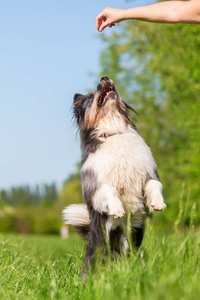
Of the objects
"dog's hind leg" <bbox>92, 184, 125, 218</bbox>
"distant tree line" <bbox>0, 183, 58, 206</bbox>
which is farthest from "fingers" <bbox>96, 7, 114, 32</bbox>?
"distant tree line" <bbox>0, 183, 58, 206</bbox>

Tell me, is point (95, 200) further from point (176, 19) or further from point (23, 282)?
point (176, 19)

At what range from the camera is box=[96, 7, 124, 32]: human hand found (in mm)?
4289

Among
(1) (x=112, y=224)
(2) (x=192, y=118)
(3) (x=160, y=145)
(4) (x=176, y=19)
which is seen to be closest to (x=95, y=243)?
(1) (x=112, y=224)

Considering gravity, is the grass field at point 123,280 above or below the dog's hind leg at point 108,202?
below

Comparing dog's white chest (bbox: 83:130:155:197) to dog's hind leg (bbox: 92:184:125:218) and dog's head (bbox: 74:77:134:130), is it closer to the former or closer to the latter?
dog's hind leg (bbox: 92:184:125:218)

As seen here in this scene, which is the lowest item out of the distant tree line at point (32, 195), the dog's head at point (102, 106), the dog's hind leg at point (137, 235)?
the distant tree line at point (32, 195)

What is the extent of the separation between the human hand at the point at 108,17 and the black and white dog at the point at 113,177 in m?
0.67

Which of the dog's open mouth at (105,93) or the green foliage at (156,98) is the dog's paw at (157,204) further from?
the green foliage at (156,98)

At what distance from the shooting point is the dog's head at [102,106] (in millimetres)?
4891

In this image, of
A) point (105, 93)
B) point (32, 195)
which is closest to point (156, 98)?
point (105, 93)

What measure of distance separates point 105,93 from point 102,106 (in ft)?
0.63

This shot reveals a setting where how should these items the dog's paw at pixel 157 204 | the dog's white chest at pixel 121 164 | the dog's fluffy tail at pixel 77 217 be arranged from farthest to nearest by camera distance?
1. the dog's fluffy tail at pixel 77 217
2. the dog's white chest at pixel 121 164
3. the dog's paw at pixel 157 204

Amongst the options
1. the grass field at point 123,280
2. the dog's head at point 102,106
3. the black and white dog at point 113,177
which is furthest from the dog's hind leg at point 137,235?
the dog's head at point 102,106

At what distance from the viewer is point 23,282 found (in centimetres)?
431
